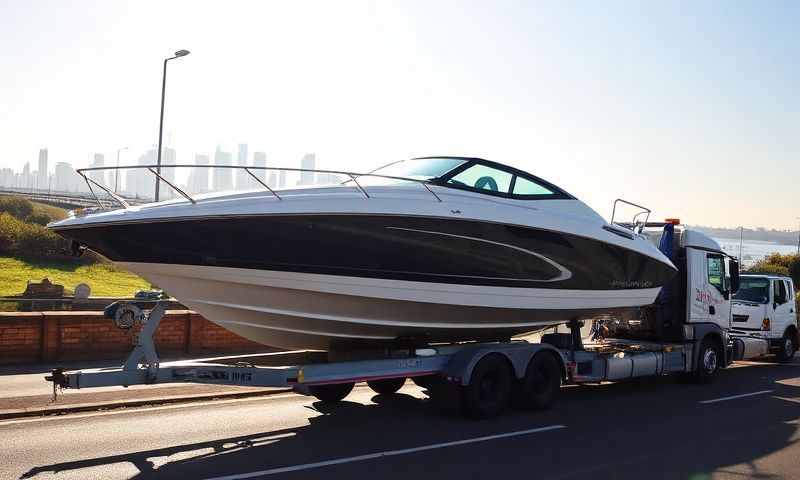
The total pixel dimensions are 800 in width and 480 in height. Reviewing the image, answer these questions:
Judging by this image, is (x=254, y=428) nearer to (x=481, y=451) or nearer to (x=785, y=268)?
(x=481, y=451)

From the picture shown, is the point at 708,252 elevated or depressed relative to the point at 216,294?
elevated

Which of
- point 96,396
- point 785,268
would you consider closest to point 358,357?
point 96,396

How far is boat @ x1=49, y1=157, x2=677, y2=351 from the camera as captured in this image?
7.73 metres

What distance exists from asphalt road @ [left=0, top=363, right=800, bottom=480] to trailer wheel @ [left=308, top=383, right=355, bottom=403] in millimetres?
170

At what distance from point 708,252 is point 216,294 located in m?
9.37

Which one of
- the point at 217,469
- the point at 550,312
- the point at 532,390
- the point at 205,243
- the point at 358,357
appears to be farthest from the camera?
the point at 550,312

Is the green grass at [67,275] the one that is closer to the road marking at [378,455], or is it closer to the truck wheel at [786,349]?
the truck wheel at [786,349]

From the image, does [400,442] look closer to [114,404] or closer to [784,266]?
[114,404]

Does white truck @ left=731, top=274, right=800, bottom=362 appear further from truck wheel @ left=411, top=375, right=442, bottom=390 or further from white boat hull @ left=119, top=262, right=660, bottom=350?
truck wheel @ left=411, top=375, right=442, bottom=390

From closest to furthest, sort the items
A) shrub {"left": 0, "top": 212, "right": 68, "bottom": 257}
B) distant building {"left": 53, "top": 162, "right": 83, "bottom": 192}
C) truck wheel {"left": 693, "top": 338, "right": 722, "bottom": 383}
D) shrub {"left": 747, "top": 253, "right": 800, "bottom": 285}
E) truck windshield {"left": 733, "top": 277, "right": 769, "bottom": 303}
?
distant building {"left": 53, "top": 162, "right": 83, "bottom": 192} < truck wheel {"left": 693, "top": 338, "right": 722, "bottom": 383} < truck windshield {"left": 733, "top": 277, "right": 769, "bottom": 303} < shrub {"left": 747, "top": 253, "right": 800, "bottom": 285} < shrub {"left": 0, "top": 212, "right": 68, "bottom": 257}

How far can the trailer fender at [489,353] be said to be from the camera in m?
9.25

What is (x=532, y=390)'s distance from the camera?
10078mm

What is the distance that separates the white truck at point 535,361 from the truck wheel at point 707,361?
19mm

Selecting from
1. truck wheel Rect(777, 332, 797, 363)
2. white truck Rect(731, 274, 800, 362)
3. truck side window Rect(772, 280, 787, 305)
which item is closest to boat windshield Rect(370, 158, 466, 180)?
white truck Rect(731, 274, 800, 362)
